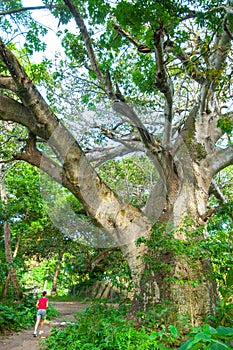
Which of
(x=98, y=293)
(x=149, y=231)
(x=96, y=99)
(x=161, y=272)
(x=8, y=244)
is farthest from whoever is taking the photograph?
(x=98, y=293)

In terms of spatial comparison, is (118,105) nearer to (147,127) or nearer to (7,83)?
(147,127)

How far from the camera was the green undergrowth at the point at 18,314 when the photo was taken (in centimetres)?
614

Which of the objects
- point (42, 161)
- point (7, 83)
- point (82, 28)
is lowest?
point (42, 161)

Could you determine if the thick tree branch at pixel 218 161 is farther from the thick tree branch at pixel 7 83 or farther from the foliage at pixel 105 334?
the thick tree branch at pixel 7 83

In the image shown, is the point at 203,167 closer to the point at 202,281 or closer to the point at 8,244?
the point at 202,281

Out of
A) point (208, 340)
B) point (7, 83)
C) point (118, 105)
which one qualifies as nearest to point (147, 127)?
point (118, 105)

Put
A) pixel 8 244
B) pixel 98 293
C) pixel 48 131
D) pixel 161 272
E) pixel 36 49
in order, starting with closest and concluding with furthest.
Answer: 1. pixel 48 131
2. pixel 161 272
3. pixel 36 49
4. pixel 8 244
5. pixel 98 293

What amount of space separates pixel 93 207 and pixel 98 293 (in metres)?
10.8

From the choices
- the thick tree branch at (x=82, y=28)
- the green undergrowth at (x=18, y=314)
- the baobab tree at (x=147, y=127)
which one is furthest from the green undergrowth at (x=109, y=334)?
the thick tree branch at (x=82, y=28)

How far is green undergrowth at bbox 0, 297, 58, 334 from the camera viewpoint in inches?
242

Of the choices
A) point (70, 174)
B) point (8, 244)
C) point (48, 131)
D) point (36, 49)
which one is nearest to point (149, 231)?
point (70, 174)

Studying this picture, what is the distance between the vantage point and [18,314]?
6867 millimetres

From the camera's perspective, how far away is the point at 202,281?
Answer: 4.04m

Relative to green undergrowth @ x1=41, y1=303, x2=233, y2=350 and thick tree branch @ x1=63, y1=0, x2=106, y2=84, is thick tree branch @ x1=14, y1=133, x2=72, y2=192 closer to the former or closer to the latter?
thick tree branch @ x1=63, y1=0, x2=106, y2=84
